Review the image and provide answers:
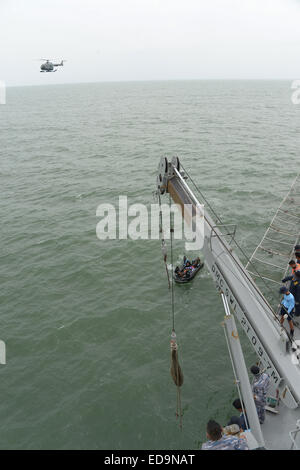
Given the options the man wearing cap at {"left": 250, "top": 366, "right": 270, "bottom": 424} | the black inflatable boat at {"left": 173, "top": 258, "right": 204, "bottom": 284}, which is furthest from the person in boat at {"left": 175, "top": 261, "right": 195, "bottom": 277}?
the man wearing cap at {"left": 250, "top": 366, "right": 270, "bottom": 424}

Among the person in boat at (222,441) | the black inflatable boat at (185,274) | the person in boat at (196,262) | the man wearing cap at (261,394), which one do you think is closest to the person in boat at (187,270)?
the black inflatable boat at (185,274)

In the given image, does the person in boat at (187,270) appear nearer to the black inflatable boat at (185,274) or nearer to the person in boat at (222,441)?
the black inflatable boat at (185,274)

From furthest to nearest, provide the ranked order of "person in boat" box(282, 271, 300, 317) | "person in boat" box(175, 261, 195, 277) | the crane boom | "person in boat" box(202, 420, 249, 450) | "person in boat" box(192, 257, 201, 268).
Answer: "person in boat" box(192, 257, 201, 268) < "person in boat" box(175, 261, 195, 277) < "person in boat" box(282, 271, 300, 317) < "person in boat" box(202, 420, 249, 450) < the crane boom

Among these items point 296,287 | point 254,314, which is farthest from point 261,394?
point 296,287

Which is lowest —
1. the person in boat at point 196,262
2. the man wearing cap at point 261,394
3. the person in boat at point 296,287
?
the man wearing cap at point 261,394

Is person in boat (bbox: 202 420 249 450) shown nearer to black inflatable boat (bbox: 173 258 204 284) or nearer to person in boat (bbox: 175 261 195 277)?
black inflatable boat (bbox: 173 258 204 284)

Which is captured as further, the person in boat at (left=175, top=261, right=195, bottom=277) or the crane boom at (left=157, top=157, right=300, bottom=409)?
the person in boat at (left=175, top=261, right=195, bottom=277)

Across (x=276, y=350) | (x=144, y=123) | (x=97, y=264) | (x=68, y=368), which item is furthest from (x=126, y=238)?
(x=144, y=123)

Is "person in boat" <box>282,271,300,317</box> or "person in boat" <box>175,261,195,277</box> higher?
"person in boat" <box>282,271,300,317</box>

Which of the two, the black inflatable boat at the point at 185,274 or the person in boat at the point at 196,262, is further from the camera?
the person in boat at the point at 196,262

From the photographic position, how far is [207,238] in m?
9.51

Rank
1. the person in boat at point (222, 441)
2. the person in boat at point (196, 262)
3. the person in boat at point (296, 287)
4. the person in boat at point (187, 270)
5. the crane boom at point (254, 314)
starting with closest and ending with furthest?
the crane boom at point (254, 314), the person in boat at point (222, 441), the person in boat at point (296, 287), the person in boat at point (187, 270), the person in boat at point (196, 262)
